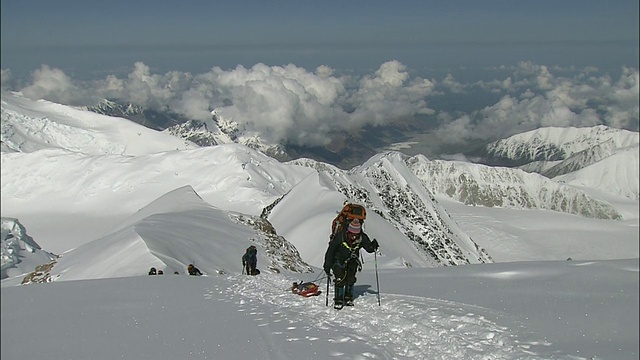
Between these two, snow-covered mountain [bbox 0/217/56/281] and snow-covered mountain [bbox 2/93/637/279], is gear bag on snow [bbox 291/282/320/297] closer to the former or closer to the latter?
snow-covered mountain [bbox 2/93/637/279]

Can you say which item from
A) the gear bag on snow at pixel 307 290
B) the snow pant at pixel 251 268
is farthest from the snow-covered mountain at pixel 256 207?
the gear bag on snow at pixel 307 290

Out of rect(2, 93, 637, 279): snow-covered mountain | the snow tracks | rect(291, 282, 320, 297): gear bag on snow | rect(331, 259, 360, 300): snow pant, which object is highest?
rect(2, 93, 637, 279): snow-covered mountain

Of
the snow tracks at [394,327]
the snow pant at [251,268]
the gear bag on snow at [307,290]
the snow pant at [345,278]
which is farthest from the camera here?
the snow pant at [251,268]

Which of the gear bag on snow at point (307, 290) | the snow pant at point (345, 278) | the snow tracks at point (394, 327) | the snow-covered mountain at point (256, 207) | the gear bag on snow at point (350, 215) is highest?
the snow-covered mountain at point (256, 207)

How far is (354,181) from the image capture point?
71.6 m

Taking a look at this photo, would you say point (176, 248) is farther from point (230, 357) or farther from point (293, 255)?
point (230, 357)

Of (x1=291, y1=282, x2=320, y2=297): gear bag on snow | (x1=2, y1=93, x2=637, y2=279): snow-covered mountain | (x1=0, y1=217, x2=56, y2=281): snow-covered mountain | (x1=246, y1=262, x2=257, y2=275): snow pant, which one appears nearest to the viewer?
(x1=291, y1=282, x2=320, y2=297): gear bag on snow

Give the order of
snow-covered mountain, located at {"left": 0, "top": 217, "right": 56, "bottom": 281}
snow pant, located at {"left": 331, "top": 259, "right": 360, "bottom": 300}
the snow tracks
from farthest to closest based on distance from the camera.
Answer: snow-covered mountain, located at {"left": 0, "top": 217, "right": 56, "bottom": 281}, snow pant, located at {"left": 331, "top": 259, "right": 360, "bottom": 300}, the snow tracks

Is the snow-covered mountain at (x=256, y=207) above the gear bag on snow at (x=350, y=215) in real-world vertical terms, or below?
above

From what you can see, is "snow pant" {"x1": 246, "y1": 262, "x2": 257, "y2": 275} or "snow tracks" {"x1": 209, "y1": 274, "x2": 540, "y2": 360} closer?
"snow tracks" {"x1": 209, "y1": 274, "x2": 540, "y2": 360}

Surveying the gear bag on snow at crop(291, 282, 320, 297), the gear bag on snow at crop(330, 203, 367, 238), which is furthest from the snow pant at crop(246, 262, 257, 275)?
the gear bag on snow at crop(330, 203, 367, 238)

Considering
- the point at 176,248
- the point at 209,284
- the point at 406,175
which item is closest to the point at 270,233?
the point at 176,248

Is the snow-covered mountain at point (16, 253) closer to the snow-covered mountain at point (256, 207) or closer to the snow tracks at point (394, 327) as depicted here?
the snow-covered mountain at point (256, 207)

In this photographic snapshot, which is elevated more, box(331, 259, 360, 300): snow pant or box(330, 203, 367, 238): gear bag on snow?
box(330, 203, 367, 238): gear bag on snow
